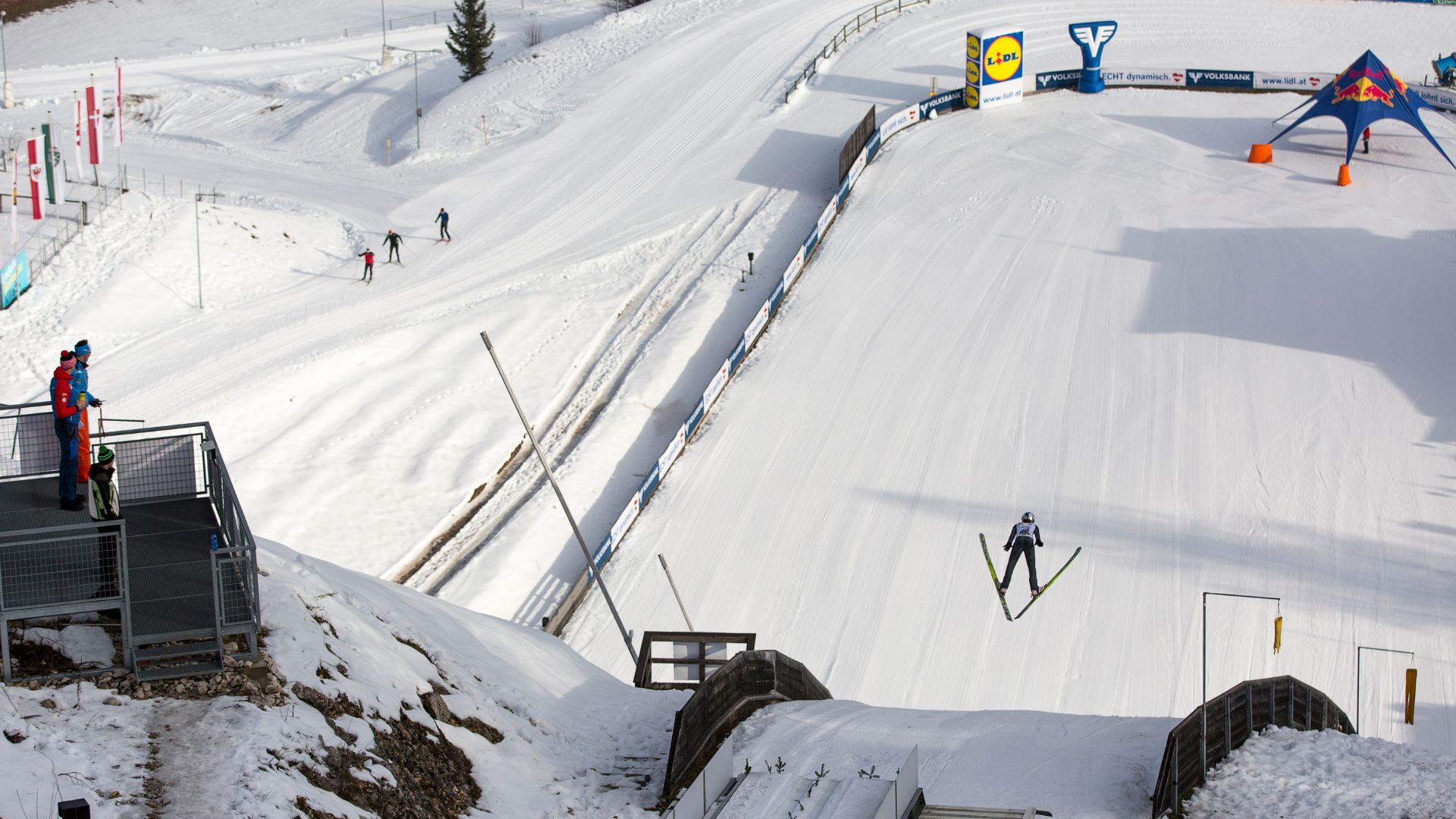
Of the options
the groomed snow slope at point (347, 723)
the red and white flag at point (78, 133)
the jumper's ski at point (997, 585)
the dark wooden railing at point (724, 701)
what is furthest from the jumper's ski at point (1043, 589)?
the red and white flag at point (78, 133)

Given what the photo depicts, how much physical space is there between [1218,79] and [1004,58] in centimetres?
642

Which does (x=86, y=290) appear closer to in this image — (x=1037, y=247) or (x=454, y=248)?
(x=454, y=248)

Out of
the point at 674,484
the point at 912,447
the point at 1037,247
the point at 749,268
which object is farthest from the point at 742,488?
the point at 1037,247

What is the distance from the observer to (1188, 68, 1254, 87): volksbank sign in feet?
136

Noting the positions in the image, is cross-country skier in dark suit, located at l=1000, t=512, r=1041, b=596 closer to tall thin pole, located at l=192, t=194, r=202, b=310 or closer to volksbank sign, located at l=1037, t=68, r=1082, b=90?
tall thin pole, located at l=192, t=194, r=202, b=310

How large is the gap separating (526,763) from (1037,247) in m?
23.2

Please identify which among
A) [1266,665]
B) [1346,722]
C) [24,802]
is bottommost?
[1266,665]

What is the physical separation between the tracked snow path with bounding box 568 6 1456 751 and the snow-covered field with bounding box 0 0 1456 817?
3.5 inches

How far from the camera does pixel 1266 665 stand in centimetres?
2034

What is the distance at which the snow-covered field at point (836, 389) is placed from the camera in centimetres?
1608

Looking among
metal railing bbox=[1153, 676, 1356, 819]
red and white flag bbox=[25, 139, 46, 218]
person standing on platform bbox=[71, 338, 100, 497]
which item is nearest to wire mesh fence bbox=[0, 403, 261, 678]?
person standing on platform bbox=[71, 338, 100, 497]

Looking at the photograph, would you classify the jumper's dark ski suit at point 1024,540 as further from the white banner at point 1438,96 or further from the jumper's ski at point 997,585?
the white banner at point 1438,96

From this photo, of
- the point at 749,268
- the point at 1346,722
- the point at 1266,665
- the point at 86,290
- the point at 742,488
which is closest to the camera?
the point at 1346,722

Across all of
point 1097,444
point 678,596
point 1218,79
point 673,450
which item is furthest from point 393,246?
point 1218,79
